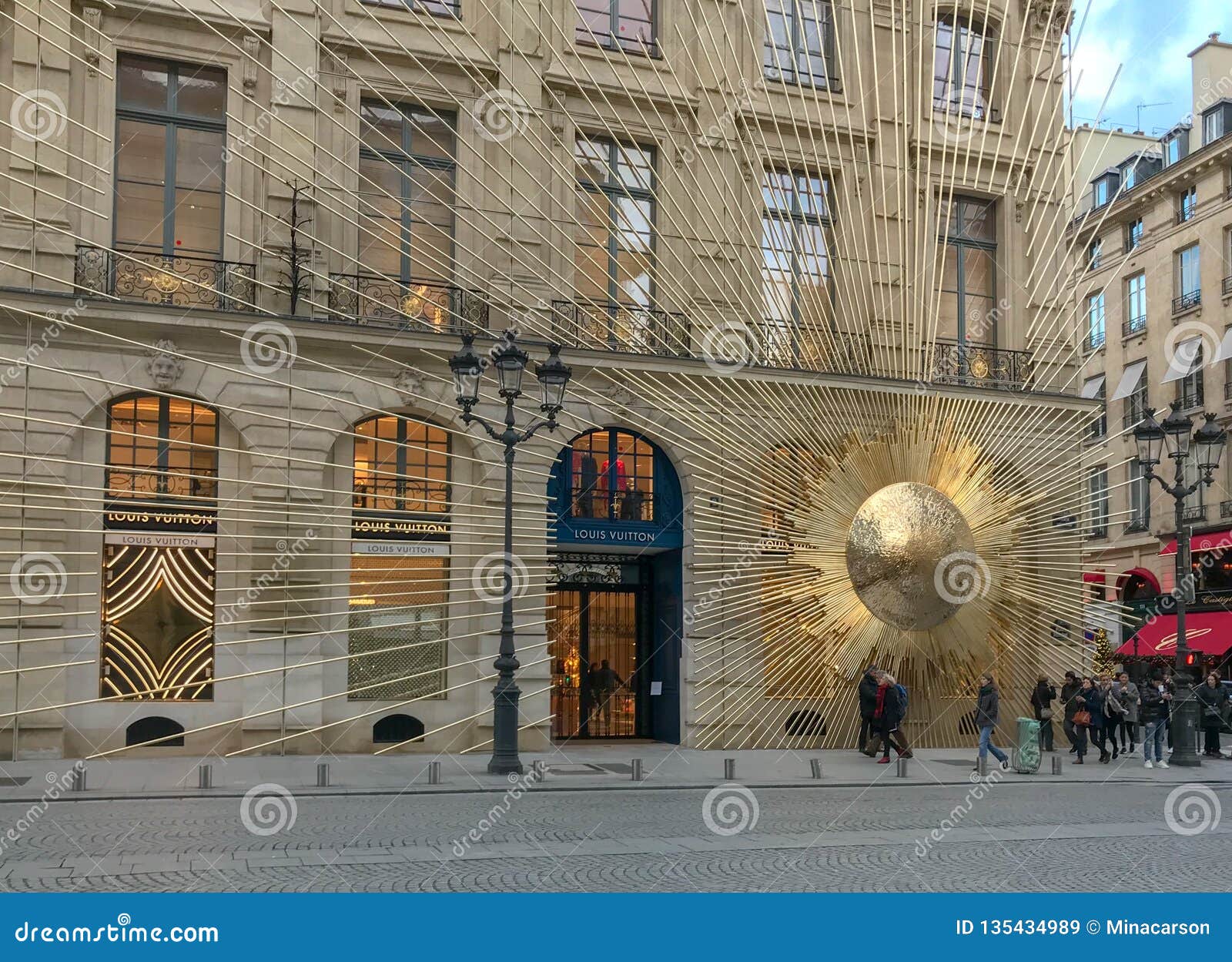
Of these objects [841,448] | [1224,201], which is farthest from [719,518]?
[1224,201]

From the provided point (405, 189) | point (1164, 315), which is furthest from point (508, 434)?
point (1164, 315)

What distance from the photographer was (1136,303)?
149 ft

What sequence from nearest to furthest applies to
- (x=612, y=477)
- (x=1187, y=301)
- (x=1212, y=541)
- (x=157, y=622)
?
(x=157, y=622) → (x=612, y=477) → (x=1212, y=541) → (x=1187, y=301)

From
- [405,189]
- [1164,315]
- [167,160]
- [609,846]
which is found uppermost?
[1164,315]

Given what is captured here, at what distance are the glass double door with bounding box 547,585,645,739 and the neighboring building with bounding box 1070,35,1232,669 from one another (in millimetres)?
19289

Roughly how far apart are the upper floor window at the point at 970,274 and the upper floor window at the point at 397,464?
8390 mm

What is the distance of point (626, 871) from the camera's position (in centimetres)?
952

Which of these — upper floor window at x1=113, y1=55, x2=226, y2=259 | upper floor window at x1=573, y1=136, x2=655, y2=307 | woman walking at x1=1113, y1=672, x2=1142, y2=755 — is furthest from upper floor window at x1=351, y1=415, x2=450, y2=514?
woman walking at x1=1113, y1=672, x2=1142, y2=755

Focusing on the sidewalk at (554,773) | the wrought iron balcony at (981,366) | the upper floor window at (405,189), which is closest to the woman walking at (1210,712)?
the sidewalk at (554,773)

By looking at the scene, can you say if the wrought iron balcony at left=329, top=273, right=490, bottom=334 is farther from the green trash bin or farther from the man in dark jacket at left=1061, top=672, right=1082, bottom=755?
the man in dark jacket at left=1061, top=672, right=1082, bottom=755

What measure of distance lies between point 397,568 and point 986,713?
825 cm

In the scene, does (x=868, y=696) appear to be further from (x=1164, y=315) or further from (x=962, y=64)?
(x=1164, y=315)

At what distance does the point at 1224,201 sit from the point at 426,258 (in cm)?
2891

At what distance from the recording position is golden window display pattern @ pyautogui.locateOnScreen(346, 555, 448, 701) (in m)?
19.2
